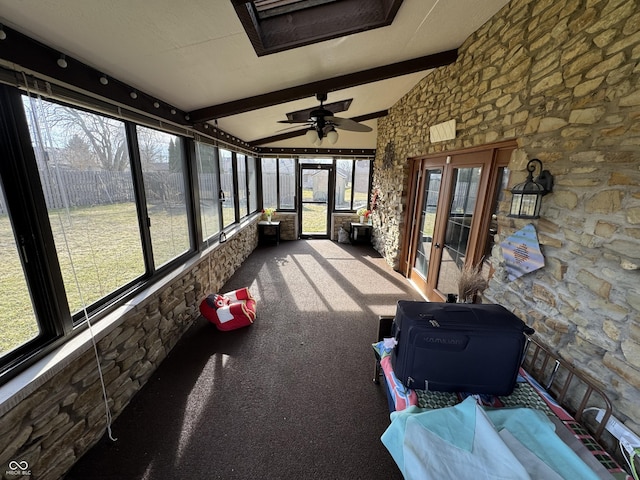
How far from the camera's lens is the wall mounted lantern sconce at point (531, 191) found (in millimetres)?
1696

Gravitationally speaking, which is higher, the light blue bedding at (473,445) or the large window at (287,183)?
the large window at (287,183)

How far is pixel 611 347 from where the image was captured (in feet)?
4.28

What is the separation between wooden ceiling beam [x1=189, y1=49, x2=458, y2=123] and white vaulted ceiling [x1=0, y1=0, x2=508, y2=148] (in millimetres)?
56

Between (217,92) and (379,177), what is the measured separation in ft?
13.4

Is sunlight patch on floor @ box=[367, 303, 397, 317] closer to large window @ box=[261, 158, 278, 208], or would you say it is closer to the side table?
the side table

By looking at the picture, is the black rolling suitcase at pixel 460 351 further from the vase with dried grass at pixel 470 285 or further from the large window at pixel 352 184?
the large window at pixel 352 184

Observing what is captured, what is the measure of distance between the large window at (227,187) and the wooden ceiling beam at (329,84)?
1.40 meters

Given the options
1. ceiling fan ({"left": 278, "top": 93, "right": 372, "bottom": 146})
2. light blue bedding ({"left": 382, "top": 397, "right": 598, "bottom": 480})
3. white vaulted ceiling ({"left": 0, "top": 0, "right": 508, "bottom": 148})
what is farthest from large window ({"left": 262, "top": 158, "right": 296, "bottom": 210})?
light blue bedding ({"left": 382, "top": 397, "right": 598, "bottom": 480})

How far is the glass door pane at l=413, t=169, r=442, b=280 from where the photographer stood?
356 centimetres

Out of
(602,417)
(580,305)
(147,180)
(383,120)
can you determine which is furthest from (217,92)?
(383,120)

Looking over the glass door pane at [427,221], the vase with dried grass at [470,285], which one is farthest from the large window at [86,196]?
the glass door pane at [427,221]

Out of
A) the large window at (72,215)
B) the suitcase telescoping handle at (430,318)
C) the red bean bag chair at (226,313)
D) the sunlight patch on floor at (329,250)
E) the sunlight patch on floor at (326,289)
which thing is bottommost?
the sunlight patch on floor at (326,289)

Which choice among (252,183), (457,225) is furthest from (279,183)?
(457,225)

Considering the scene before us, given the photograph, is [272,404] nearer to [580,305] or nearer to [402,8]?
[580,305]
